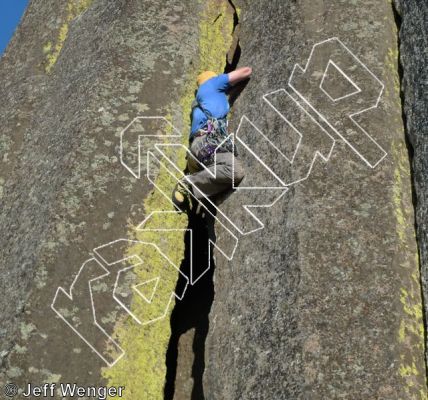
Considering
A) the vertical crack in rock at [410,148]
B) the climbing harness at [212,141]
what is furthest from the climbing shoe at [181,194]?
the vertical crack in rock at [410,148]

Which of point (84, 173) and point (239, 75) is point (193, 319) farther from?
point (239, 75)

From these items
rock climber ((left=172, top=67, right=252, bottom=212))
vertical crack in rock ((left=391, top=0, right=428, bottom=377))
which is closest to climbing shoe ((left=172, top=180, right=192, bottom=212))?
rock climber ((left=172, top=67, right=252, bottom=212))

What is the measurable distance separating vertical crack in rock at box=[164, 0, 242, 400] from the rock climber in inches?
13.8

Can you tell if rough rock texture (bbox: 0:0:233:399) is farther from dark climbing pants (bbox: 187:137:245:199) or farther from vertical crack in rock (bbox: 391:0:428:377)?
vertical crack in rock (bbox: 391:0:428:377)

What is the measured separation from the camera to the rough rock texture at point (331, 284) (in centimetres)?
624

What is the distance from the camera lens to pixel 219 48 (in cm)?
1062

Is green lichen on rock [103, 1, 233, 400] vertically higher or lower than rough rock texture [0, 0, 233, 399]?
lower

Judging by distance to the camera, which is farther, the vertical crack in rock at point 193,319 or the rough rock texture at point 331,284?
the vertical crack in rock at point 193,319

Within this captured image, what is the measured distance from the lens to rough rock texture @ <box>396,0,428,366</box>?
7.16 metres

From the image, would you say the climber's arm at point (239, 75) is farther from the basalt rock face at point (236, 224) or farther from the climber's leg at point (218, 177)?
the climber's leg at point (218, 177)

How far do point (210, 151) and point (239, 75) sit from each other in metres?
1.35

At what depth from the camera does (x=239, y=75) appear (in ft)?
30.5

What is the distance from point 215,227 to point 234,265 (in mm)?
770

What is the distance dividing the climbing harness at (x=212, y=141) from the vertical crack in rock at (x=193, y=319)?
0.75 m
